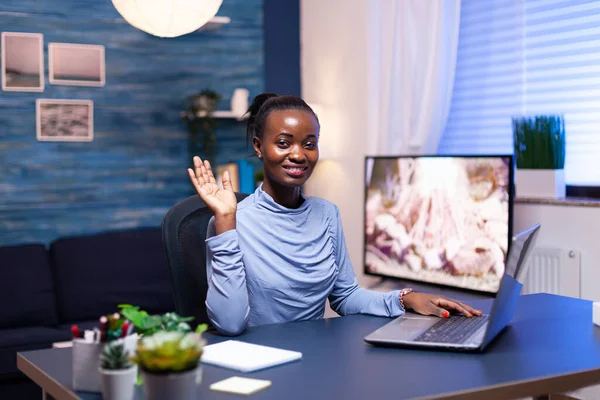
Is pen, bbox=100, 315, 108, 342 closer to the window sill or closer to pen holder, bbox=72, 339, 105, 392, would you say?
pen holder, bbox=72, 339, 105, 392

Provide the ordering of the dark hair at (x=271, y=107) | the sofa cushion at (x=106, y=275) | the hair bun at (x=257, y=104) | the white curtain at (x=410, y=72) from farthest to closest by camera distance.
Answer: the sofa cushion at (x=106, y=275), the white curtain at (x=410, y=72), the hair bun at (x=257, y=104), the dark hair at (x=271, y=107)

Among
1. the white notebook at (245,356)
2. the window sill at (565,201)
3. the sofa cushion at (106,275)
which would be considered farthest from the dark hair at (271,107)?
the sofa cushion at (106,275)

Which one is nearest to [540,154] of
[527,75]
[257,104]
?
[527,75]

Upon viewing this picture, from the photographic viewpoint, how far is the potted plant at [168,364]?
1156 mm

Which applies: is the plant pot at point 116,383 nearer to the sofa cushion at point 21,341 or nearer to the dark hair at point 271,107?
the dark hair at point 271,107

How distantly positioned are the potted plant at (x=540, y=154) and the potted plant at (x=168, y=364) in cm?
238

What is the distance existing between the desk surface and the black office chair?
37 cm

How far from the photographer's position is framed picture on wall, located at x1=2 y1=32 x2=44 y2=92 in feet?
13.4

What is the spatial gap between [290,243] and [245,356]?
0.52 m

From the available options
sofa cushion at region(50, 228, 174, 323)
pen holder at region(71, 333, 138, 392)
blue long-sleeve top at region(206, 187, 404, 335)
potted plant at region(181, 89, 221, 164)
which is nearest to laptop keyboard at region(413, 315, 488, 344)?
blue long-sleeve top at region(206, 187, 404, 335)

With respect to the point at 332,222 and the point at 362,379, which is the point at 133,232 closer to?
the point at 332,222

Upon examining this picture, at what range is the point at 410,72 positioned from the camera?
3.89 m

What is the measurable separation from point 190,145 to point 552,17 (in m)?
2.15

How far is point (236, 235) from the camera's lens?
1.79m
